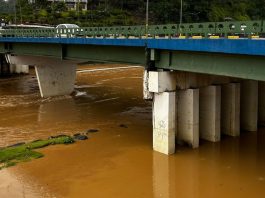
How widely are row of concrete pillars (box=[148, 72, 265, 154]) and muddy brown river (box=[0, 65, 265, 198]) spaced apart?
0.70 metres

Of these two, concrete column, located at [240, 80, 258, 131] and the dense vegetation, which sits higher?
the dense vegetation

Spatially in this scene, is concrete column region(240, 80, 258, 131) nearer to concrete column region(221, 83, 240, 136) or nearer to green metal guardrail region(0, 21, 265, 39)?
concrete column region(221, 83, 240, 136)

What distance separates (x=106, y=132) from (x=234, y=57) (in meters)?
11.9

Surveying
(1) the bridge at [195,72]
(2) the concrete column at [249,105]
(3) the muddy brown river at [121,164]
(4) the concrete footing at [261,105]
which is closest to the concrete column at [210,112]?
(1) the bridge at [195,72]

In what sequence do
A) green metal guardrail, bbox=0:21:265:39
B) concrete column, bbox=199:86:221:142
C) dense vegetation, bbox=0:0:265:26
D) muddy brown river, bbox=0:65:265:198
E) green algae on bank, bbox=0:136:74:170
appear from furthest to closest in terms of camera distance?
dense vegetation, bbox=0:0:265:26
concrete column, bbox=199:86:221:142
green algae on bank, bbox=0:136:74:170
muddy brown river, bbox=0:65:265:198
green metal guardrail, bbox=0:21:265:39

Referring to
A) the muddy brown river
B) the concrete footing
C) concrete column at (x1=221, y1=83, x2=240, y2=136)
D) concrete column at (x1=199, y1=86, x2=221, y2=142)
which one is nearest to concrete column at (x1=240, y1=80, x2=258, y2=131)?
the muddy brown river

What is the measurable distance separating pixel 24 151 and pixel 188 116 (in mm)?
9617

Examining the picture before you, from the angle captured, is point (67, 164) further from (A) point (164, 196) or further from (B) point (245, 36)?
(B) point (245, 36)

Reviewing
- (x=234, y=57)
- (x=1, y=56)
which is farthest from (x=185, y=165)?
(x=1, y=56)

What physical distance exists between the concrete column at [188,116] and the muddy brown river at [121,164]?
28.0 inches

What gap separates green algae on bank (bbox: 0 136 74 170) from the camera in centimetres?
2162

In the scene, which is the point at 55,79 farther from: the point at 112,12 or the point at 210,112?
the point at 112,12

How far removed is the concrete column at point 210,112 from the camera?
2352cm

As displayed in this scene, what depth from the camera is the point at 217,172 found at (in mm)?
19688
